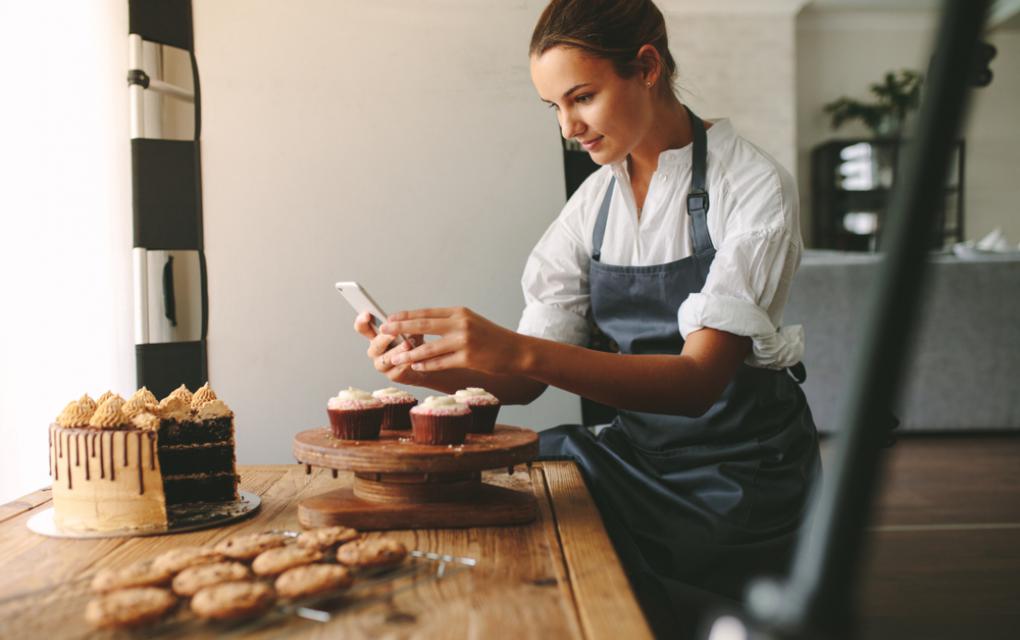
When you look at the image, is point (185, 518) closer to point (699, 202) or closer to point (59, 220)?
point (59, 220)

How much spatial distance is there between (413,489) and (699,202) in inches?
31.3

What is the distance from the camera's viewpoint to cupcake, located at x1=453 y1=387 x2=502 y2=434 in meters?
1.28

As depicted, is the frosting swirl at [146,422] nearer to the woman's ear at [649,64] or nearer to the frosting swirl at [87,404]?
the frosting swirl at [87,404]

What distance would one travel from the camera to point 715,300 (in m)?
1.42

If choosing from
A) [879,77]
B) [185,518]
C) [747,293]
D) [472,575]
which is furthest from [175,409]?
[879,77]

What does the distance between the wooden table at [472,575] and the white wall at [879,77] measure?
28.1ft

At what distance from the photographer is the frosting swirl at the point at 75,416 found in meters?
1.11

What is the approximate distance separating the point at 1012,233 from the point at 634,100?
918cm

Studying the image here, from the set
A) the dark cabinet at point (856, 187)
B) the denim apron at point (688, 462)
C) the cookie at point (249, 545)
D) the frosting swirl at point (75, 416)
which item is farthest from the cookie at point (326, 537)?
the dark cabinet at point (856, 187)

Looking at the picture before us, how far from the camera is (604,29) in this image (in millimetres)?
1475

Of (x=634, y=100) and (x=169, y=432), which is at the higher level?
(x=634, y=100)

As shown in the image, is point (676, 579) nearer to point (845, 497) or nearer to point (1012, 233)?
point (845, 497)

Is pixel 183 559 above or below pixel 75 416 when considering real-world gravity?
below

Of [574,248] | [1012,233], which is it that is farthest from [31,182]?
[1012,233]
